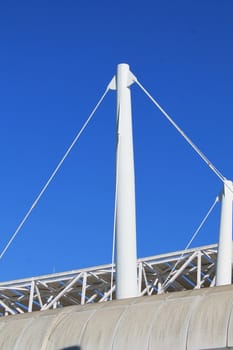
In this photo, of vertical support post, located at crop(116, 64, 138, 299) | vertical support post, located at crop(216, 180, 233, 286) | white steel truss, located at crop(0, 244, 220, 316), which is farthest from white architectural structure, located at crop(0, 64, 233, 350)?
white steel truss, located at crop(0, 244, 220, 316)

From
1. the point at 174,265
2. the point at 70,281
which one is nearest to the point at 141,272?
the point at 174,265

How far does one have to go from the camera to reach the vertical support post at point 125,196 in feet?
82.8

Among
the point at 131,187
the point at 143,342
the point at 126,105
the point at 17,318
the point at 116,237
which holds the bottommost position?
the point at 143,342

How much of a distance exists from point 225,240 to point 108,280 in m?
13.5

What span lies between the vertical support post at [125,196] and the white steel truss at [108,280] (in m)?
16.0

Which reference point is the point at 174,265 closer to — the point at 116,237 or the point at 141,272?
the point at 141,272

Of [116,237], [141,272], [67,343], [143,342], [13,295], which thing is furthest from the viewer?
[13,295]

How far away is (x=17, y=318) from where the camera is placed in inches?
858

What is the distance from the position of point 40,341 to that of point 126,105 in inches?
411

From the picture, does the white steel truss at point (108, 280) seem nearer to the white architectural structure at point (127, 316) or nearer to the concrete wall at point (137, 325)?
the white architectural structure at point (127, 316)

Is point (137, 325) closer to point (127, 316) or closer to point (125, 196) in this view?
point (127, 316)

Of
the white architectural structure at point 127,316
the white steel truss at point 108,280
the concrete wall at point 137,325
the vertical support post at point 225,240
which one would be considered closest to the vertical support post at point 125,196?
the white architectural structure at point 127,316

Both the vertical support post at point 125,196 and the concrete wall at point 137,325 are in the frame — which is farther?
the vertical support post at point 125,196

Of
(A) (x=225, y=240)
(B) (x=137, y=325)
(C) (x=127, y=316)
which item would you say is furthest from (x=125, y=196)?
(A) (x=225, y=240)
